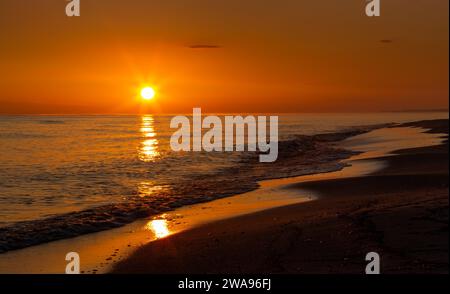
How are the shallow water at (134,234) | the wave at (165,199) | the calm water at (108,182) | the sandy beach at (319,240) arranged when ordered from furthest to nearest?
1. the calm water at (108,182)
2. the wave at (165,199)
3. the shallow water at (134,234)
4. the sandy beach at (319,240)

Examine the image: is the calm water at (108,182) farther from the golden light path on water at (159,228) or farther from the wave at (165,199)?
the golden light path on water at (159,228)

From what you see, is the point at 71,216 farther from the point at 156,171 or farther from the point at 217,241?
the point at 156,171

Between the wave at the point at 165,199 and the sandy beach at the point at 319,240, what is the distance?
11.5 ft

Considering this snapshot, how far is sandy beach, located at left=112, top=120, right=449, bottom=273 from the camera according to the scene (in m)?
9.54

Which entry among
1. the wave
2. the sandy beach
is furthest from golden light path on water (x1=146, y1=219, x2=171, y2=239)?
the wave

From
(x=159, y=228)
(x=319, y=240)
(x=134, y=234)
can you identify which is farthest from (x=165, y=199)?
(x=319, y=240)

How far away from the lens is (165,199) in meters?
19.8

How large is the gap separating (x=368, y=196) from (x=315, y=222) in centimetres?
517

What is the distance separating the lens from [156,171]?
1187 inches

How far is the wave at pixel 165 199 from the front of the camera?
1404 centimetres

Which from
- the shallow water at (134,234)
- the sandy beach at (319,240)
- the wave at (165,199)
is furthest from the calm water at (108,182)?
the sandy beach at (319,240)

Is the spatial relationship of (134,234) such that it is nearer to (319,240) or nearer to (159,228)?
(159,228)

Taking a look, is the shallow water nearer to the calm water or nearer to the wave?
the wave

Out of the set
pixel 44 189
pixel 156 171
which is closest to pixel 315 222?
pixel 44 189
